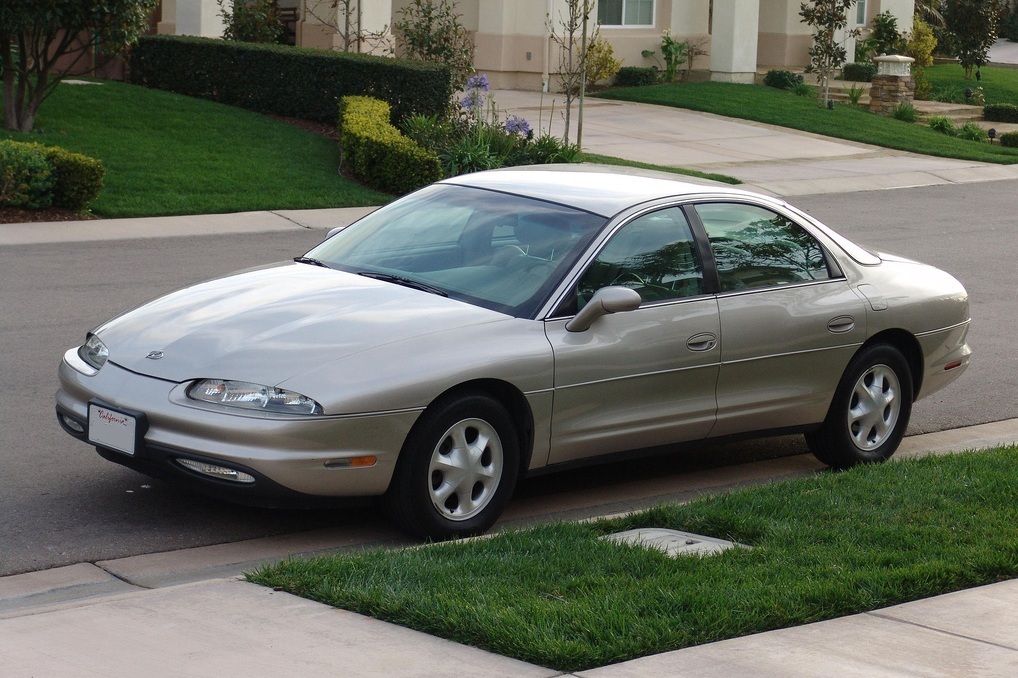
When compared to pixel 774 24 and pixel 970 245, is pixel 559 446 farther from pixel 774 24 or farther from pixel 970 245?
pixel 774 24

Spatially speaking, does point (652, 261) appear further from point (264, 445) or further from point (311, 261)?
point (264, 445)

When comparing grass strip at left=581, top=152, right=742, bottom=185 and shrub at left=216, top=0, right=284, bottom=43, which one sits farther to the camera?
shrub at left=216, top=0, right=284, bottom=43

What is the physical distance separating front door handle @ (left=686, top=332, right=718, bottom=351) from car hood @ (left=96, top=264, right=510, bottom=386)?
107 cm

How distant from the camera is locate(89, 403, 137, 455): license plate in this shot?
242 inches

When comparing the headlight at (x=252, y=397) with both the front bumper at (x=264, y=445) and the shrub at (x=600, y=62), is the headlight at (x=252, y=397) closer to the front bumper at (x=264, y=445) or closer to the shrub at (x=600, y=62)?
the front bumper at (x=264, y=445)

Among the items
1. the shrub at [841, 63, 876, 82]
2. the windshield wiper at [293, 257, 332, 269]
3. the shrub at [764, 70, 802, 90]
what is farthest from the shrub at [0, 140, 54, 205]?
the shrub at [841, 63, 876, 82]

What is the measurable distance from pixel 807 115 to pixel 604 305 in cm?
2499

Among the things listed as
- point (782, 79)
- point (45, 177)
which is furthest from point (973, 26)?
point (45, 177)

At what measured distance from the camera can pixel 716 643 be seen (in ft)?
15.9

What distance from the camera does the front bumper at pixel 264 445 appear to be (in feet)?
19.5

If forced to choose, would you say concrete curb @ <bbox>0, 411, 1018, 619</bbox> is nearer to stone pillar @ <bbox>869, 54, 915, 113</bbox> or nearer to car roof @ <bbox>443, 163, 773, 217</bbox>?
car roof @ <bbox>443, 163, 773, 217</bbox>

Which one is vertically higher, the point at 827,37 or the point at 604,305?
the point at 827,37

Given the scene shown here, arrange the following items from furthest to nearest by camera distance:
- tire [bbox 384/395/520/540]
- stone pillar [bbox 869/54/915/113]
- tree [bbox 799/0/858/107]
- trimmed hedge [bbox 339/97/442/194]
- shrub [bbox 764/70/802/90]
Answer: shrub [bbox 764/70/802/90] → stone pillar [bbox 869/54/915/113] → tree [bbox 799/0/858/107] → trimmed hedge [bbox 339/97/442/194] → tire [bbox 384/395/520/540]

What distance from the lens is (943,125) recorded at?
3166cm
